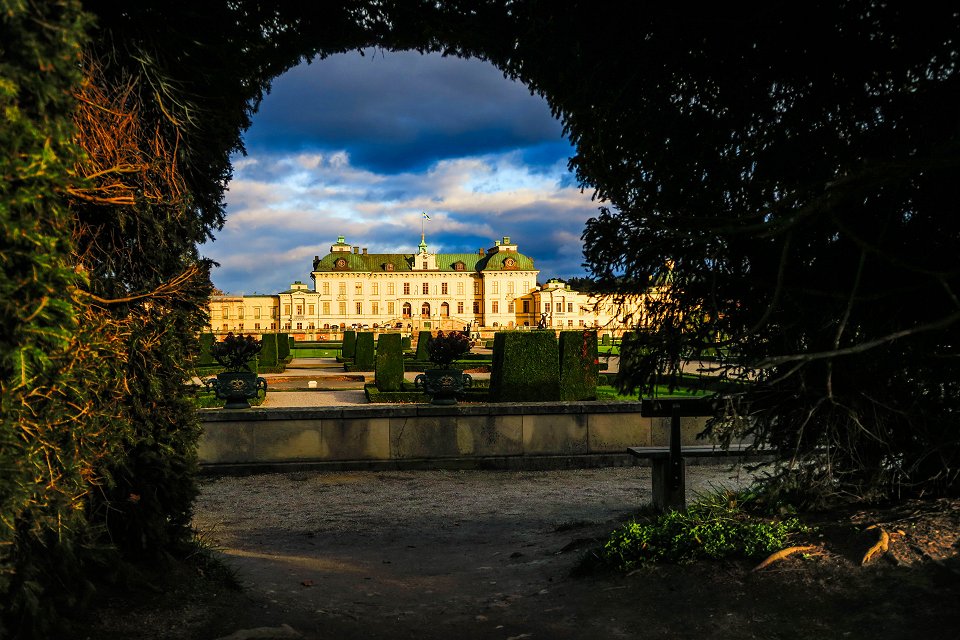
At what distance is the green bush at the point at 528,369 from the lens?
36.9 ft

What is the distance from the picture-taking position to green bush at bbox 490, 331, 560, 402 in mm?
11234

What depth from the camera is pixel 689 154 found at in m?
3.92

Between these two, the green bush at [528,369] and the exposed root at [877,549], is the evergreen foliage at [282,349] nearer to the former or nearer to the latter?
the green bush at [528,369]

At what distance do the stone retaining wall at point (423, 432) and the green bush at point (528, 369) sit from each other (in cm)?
266

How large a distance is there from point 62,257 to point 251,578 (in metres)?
2.53

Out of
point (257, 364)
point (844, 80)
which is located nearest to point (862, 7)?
point (844, 80)

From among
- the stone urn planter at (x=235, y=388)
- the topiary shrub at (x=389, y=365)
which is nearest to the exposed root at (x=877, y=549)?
the stone urn planter at (x=235, y=388)

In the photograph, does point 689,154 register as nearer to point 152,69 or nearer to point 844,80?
point 844,80

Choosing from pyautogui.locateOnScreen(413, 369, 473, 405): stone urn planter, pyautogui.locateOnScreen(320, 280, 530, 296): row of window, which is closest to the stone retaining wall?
pyautogui.locateOnScreen(413, 369, 473, 405): stone urn planter

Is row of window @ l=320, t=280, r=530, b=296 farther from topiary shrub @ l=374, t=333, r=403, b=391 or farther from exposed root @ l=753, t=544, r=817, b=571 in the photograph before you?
exposed root @ l=753, t=544, r=817, b=571

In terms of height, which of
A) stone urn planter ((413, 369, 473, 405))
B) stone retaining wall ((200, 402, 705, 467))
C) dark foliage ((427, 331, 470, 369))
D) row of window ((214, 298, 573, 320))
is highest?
row of window ((214, 298, 573, 320))

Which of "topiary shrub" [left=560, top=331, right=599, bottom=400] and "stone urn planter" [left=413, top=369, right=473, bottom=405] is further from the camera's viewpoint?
"topiary shrub" [left=560, top=331, right=599, bottom=400]

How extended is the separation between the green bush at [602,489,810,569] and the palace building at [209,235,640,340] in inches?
2952

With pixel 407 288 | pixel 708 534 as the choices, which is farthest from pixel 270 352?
pixel 407 288
